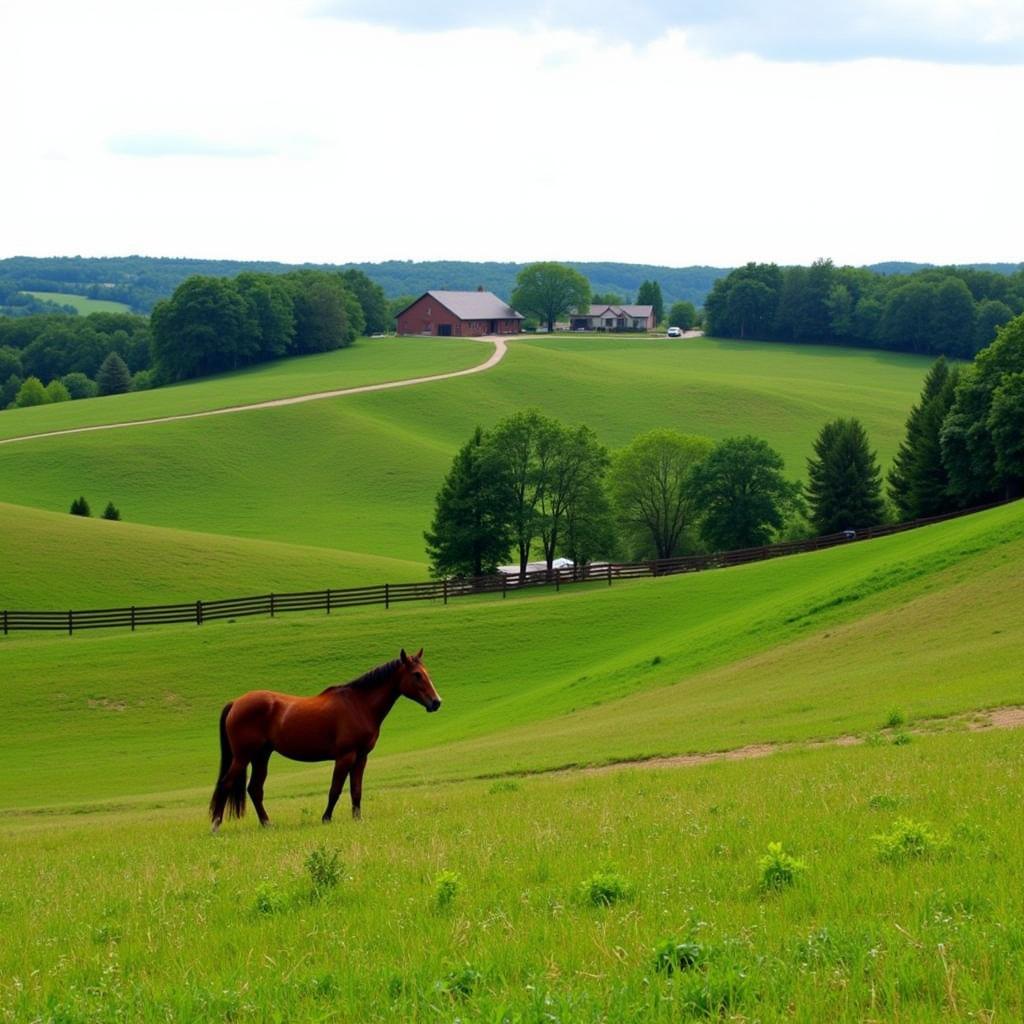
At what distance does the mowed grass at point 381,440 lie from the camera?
9256cm

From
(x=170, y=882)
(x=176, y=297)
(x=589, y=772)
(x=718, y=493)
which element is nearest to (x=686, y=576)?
(x=718, y=493)

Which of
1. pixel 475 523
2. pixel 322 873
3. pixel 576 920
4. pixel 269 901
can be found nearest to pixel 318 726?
pixel 322 873

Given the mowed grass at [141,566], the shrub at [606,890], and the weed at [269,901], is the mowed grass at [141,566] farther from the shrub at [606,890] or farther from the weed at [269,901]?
the shrub at [606,890]

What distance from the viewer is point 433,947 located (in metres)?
7.26

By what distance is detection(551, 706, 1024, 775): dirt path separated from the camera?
64.5 feet

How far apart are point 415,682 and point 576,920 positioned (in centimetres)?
925

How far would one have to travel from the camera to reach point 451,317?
19012 cm

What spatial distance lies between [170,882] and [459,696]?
29600 millimetres

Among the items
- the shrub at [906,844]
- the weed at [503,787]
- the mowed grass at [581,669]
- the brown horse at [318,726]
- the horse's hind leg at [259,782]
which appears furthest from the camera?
the mowed grass at [581,669]

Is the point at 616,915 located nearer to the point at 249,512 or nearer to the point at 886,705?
the point at 886,705

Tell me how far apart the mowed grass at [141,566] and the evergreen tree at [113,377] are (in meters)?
94.6

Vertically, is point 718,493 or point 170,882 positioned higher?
point 170,882

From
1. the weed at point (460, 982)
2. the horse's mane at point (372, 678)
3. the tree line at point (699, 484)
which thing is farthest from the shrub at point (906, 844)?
the tree line at point (699, 484)

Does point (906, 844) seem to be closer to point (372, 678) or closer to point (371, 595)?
point (372, 678)
